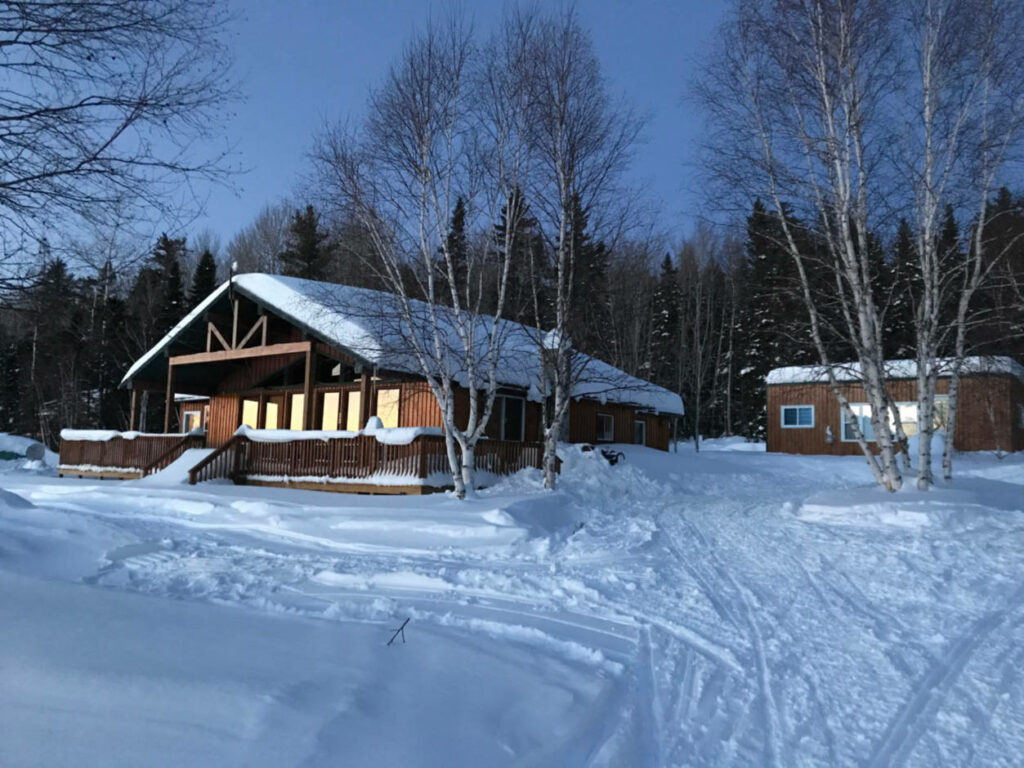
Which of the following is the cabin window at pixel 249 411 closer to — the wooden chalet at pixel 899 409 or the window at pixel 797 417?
the wooden chalet at pixel 899 409

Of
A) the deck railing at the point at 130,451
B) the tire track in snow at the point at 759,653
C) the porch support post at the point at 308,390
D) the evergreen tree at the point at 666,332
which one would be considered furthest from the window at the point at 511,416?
the evergreen tree at the point at 666,332

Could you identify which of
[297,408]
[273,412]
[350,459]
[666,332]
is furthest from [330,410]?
[666,332]

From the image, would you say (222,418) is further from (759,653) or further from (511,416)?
(759,653)

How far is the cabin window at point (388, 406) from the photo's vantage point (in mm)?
18922

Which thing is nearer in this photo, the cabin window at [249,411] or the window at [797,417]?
the cabin window at [249,411]

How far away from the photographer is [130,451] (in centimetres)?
1966

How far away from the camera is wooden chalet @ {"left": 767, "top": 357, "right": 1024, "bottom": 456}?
23.3 meters

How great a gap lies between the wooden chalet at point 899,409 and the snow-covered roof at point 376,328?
9.57 metres

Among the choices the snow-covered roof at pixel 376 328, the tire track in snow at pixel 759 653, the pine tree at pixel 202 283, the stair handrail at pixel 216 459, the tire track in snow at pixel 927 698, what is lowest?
the tire track in snow at pixel 759 653

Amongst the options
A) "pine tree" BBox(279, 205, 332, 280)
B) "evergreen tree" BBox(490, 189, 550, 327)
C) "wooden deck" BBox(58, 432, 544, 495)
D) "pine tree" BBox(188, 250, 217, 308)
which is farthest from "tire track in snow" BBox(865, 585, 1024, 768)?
"pine tree" BBox(188, 250, 217, 308)

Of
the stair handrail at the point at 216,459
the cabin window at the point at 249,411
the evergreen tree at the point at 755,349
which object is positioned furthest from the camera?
the evergreen tree at the point at 755,349

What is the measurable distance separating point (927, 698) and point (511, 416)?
16902mm

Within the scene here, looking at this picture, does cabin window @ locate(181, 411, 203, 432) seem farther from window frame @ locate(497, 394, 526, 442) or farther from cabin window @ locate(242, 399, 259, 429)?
window frame @ locate(497, 394, 526, 442)

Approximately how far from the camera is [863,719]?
343 cm
